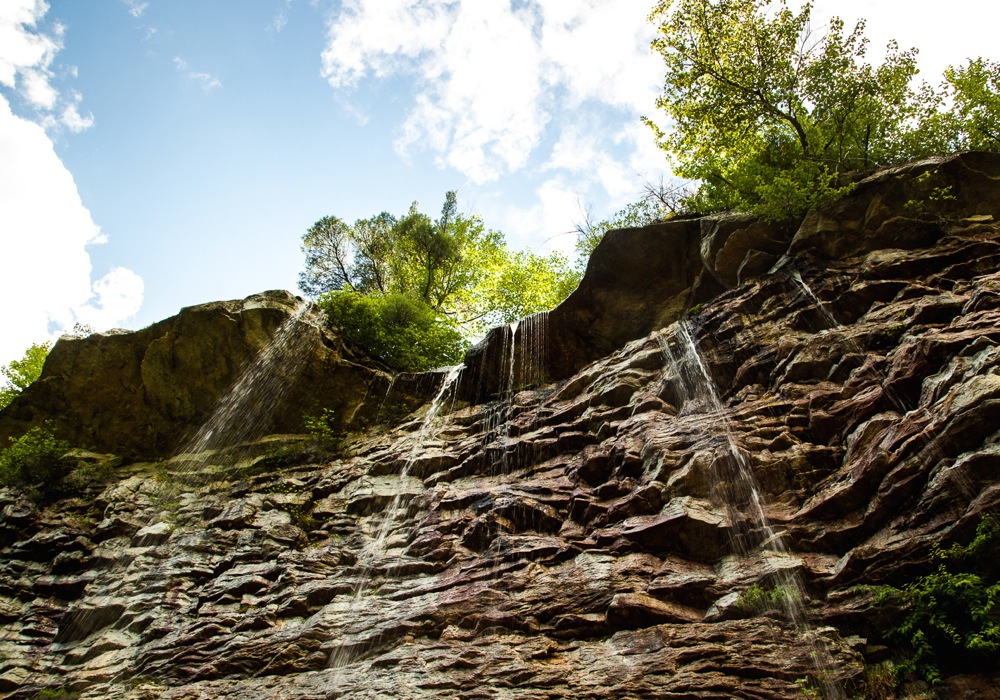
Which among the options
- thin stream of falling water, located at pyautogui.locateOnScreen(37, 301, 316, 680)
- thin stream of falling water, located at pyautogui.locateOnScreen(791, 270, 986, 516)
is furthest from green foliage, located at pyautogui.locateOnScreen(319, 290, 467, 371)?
thin stream of falling water, located at pyautogui.locateOnScreen(791, 270, 986, 516)

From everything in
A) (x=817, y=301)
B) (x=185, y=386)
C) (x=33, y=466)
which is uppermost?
(x=185, y=386)

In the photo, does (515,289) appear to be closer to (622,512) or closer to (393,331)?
(393,331)

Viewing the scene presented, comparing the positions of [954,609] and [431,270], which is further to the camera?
[431,270]

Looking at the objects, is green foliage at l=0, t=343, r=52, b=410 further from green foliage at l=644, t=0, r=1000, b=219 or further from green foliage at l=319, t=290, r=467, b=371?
green foliage at l=644, t=0, r=1000, b=219

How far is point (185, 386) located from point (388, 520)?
376 inches

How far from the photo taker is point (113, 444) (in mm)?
17078

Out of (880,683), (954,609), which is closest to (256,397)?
(880,683)

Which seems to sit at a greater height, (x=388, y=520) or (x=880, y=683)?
(x=388, y=520)

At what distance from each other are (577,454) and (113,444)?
14682 mm

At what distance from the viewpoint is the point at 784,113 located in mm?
16547

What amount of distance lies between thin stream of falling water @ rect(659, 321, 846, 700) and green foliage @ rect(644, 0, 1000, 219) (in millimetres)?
5067

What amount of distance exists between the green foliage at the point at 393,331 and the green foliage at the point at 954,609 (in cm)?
1507

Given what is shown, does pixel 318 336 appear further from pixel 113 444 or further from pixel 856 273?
pixel 856 273

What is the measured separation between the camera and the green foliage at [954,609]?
5.68 m
